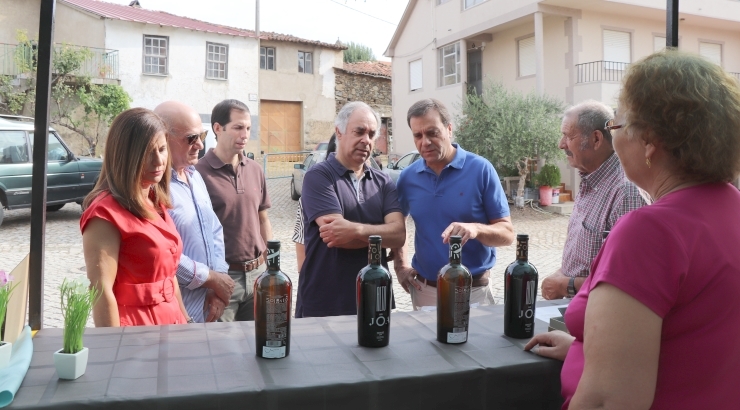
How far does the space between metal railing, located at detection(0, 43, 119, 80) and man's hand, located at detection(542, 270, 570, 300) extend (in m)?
19.9

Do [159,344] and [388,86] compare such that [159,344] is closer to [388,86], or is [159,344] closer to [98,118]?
[98,118]

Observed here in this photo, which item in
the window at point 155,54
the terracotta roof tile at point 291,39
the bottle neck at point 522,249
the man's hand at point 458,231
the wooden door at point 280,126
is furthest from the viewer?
the wooden door at point 280,126

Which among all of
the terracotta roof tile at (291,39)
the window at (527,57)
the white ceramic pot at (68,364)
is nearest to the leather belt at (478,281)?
the white ceramic pot at (68,364)

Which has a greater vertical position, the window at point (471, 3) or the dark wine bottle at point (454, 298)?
the window at point (471, 3)

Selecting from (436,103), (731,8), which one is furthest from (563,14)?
(436,103)

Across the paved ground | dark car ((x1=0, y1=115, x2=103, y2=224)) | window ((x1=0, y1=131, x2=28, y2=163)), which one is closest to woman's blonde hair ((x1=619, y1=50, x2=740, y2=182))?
the paved ground

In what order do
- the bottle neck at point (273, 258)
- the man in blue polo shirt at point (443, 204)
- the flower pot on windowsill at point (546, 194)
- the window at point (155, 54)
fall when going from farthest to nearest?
the window at point (155, 54), the flower pot on windowsill at point (546, 194), the man in blue polo shirt at point (443, 204), the bottle neck at point (273, 258)

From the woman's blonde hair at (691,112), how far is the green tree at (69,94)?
821 inches

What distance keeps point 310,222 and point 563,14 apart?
50.4 ft

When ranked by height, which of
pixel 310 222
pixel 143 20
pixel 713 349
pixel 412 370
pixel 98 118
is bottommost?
pixel 412 370

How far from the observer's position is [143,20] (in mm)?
22562

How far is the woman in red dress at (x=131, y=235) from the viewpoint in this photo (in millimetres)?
2055

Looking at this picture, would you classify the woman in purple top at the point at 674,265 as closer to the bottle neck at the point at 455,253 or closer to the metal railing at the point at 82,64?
the bottle neck at the point at 455,253

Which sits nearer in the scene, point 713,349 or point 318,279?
point 713,349
